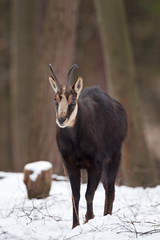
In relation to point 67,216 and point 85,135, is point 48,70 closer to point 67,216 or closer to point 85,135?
point 67,216

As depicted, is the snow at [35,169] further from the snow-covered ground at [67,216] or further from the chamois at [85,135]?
the chamois at [85,135]

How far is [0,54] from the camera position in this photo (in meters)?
25.0

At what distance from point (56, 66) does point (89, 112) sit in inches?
242

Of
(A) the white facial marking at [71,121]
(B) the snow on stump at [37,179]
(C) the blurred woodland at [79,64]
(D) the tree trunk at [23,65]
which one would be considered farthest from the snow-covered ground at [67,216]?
(D) the tree trunk at [23,65]

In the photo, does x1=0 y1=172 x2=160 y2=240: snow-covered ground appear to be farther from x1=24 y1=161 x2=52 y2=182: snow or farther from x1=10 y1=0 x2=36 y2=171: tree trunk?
x1=10 y1=0 x2=36 y2=171: tree trunk

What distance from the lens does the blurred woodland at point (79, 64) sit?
42.5 ft

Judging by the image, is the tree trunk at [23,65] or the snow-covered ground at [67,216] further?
the tree trunk at [23,65]

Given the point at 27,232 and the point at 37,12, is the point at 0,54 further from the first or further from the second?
the point at 27,232

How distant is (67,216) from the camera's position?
8273 millimetres

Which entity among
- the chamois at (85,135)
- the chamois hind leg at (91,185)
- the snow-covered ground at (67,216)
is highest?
the chamois at (85,135)

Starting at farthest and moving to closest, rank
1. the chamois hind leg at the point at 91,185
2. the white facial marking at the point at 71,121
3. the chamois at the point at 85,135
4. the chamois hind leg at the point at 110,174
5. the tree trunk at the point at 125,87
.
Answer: the tree trunk at the point at 125,87 → the chamois hind leg at the point at 110,174 → the chamois hind leg at the point at 91,185 → the chamois at the point at 85,135 → the white facial marking at the point at 71,121

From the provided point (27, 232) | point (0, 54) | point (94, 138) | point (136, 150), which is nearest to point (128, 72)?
point (136, 150)

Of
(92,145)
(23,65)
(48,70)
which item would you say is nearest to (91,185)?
(92,145)

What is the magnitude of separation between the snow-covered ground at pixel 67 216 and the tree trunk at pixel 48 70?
89.5 inches
